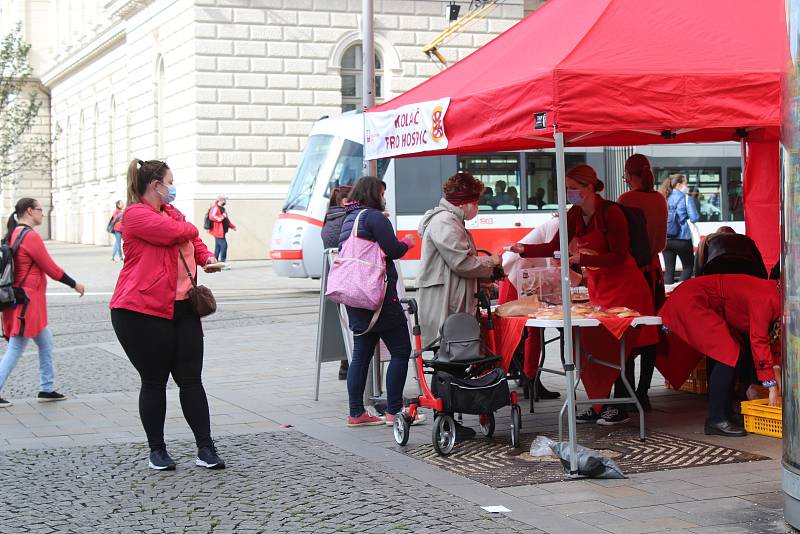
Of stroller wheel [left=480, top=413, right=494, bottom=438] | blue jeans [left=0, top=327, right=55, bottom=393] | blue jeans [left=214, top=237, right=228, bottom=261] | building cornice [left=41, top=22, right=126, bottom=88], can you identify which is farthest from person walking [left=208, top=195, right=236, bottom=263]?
stroller wheel [left=480, top=413, right=494, bottom=438]

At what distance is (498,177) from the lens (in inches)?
846

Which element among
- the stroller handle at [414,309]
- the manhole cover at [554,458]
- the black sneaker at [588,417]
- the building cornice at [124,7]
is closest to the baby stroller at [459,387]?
the manhole cover at [554,458]

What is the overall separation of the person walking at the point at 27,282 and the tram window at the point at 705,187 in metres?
15.4

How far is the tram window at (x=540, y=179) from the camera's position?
21734 millimetres

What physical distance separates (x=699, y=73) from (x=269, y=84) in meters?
25.4

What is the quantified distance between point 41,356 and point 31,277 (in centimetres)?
70

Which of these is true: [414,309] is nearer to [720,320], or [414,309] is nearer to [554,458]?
[554,458]

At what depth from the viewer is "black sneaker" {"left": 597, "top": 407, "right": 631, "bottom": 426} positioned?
8.28 m

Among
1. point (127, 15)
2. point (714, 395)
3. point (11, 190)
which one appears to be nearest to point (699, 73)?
point (714, 395)

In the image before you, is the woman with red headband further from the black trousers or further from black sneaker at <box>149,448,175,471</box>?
the black trousers

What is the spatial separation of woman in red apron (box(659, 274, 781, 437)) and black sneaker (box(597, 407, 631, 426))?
0.71 metres

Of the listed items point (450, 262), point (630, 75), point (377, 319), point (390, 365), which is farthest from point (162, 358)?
point (630, 75)

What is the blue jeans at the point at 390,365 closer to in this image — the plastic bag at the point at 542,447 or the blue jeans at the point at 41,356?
the plastic bag at the point at 542,447

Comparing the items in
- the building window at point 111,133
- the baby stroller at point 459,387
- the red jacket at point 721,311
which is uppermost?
the building window at point 111,133
